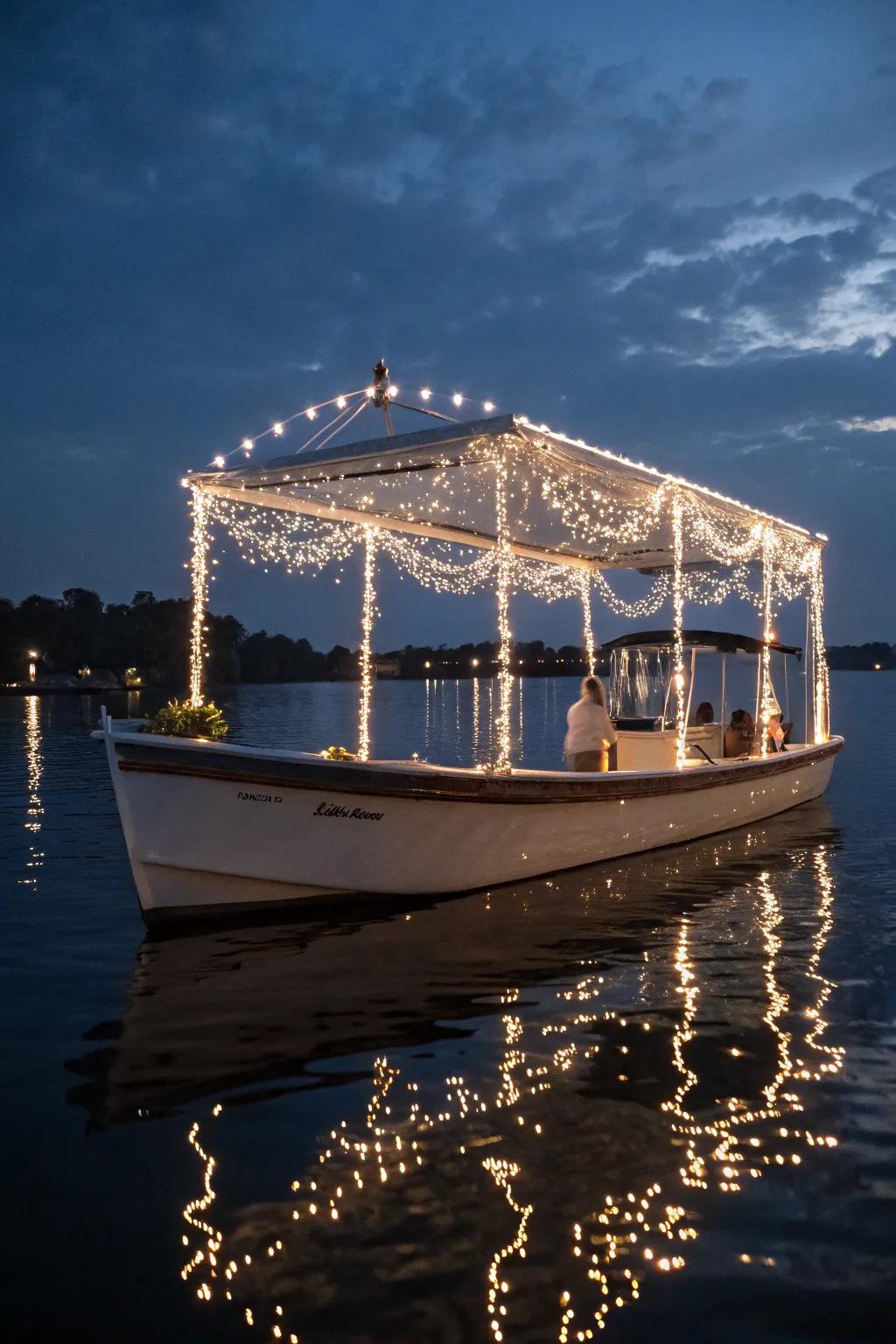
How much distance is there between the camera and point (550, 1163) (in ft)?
15.3

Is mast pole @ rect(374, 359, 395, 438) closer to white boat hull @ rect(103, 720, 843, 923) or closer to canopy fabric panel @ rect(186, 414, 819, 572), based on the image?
canopy fabric panel @ rect(186, 414, 819, 572)

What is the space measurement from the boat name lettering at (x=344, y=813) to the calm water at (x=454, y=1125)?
103cm

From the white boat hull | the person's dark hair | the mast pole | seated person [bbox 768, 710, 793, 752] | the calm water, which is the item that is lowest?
the calm water

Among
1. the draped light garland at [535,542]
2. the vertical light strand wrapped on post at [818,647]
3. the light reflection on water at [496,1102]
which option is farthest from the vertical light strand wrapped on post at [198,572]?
the vertical light strand wrapped on post at [818,647]

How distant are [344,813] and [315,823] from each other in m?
0.27

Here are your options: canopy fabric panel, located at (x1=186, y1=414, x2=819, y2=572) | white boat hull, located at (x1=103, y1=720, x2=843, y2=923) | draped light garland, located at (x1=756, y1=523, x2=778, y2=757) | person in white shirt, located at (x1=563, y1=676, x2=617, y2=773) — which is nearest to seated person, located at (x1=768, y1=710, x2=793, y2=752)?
draped light garland, located at (x1=756, y1=523, x2=778, y2=757)

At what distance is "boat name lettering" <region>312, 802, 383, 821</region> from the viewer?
868cm

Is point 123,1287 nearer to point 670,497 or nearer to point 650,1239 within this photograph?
point 650,1239

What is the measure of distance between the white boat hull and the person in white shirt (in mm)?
1183

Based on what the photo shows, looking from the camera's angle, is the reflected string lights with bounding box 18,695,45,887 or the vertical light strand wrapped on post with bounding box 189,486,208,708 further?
the reflected string lights with bounding box 18,695,45,887

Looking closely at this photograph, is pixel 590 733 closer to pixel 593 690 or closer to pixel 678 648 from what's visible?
pixel 593 690

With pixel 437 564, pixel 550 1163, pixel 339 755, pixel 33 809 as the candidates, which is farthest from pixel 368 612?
pixel 550 1163

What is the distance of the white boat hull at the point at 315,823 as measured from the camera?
838 cm

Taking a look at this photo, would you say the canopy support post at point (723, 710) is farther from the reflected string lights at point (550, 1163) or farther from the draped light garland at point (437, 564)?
the reflected string lights at point (550, 1163)
